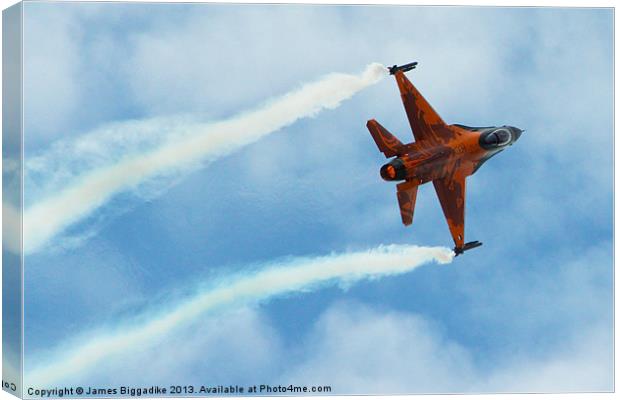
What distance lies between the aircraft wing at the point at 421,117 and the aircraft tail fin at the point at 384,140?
0.75 metres

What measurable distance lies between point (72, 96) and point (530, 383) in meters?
13.1

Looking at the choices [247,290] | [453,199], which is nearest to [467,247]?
[453,199]

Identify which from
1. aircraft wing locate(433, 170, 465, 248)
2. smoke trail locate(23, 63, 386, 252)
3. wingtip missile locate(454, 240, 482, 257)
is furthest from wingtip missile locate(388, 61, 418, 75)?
wingtip missile locate(454, 240, 482, 257)

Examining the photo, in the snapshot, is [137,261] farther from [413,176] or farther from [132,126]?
[413,176]

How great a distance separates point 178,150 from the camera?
40000 mm

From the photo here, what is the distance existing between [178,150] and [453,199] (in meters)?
7.20

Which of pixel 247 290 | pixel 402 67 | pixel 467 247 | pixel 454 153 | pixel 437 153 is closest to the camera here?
pixel 247 290

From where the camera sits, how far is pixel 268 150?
4025cm

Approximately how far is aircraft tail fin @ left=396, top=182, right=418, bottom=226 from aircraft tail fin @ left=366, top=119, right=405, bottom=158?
84 centimetres

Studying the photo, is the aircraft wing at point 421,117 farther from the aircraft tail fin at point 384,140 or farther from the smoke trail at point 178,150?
the smoke trail at point 178,150

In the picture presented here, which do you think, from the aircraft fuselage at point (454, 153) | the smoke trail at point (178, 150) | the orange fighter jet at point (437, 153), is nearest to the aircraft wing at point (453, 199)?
the orange fighter jet at point (437, 153)

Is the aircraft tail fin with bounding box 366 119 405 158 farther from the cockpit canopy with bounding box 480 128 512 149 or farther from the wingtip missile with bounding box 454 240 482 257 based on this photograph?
the wingtip missile with bounding box 454 240 482 257

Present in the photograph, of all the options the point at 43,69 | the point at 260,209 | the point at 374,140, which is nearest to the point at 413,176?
the point at 374,140

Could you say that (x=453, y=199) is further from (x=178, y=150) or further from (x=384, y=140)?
(x=178, y=150)
